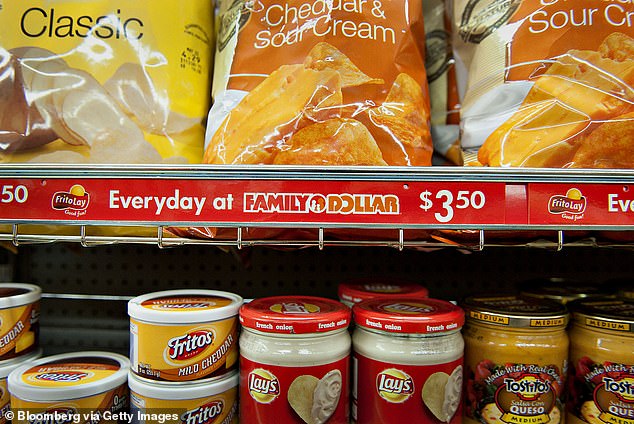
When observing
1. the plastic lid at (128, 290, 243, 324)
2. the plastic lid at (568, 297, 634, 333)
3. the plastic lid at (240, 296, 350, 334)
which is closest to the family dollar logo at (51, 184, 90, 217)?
the plastic lid at (128, 290, 243, 324)

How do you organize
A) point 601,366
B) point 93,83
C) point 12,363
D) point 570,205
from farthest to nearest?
point 93,83 → point 12,363 → point 601,366 → point 570,205

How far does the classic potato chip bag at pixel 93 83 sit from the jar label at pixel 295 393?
21.1 inches

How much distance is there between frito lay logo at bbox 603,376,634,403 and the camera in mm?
767

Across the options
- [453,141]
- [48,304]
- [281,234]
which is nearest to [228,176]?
[281,234]

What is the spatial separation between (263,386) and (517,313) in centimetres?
48

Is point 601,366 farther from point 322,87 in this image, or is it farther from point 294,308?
point 322,87

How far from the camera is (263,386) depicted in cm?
75

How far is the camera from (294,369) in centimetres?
74

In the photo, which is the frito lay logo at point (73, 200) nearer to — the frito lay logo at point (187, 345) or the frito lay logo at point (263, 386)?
the frito lay logo at point (187, 345)

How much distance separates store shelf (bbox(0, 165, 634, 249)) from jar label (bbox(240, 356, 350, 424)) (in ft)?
0.81

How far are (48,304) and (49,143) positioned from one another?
58cm

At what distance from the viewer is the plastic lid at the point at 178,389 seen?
0.79m

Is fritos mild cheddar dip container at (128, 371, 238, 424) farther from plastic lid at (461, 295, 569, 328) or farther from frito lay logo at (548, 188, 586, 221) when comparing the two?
frito lay logo at (548, 188, 586, 221)

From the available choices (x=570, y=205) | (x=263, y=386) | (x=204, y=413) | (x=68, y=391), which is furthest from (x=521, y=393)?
(x=68, y=391)
